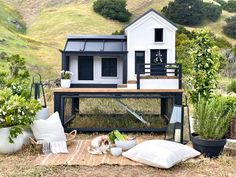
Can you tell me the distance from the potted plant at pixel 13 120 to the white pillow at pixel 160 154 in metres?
2.23

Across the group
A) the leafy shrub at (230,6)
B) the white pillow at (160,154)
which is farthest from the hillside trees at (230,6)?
the white pillow at (160,154)

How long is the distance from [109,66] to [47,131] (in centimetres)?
507

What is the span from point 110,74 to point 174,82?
3.27 meters

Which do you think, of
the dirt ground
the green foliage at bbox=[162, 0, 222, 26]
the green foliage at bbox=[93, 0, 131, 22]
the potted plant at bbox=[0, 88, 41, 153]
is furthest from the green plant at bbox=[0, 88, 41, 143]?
the green foliage at bbox=[162, 0, 222, 26]

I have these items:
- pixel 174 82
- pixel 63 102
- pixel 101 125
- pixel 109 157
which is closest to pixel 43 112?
pixel 63 102

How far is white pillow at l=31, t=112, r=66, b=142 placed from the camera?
26.4 ft

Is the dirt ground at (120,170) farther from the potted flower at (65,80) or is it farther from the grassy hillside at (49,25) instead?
the grassy hillside at (49,25)

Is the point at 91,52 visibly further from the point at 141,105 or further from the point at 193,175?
the point at 193,175

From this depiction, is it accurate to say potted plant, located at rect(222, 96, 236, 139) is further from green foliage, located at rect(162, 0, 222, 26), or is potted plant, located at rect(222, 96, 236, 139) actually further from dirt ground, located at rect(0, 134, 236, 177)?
green foliage, located at rect(162, 0, 222, 26)

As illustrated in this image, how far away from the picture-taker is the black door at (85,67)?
1262 cm

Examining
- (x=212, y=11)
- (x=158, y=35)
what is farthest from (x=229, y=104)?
(x=212, y=11)

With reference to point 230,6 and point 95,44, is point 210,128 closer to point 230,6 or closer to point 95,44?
point 95,44

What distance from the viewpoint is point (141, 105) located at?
34.2 ft

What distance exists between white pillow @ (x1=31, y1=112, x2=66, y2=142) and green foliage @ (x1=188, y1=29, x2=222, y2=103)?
3.58 m
